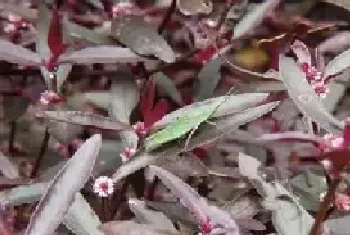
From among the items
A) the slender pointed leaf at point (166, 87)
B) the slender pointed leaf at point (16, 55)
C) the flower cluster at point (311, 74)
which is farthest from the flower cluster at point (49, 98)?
the flower cluster at point (311, 74)

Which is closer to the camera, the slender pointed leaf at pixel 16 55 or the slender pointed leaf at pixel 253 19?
the slender pointed leaf at pixel 16 55

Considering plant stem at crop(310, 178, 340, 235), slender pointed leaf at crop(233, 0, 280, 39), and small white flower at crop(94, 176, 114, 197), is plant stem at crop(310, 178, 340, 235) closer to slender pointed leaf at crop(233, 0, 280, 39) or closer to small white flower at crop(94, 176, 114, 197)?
small white flower at crop(94, 176, 114, 197)

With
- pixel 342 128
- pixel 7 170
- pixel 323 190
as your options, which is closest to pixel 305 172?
pixel 323 190

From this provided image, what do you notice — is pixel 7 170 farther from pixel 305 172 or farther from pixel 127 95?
pixel 305 172

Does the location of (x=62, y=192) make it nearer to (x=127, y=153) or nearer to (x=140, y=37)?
(x=127, y=153)

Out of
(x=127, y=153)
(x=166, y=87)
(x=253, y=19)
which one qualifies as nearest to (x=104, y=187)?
(x=127, y=153)

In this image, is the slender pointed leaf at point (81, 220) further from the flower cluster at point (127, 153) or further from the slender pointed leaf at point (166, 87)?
the slender pointed leaf at point (166, 87)
